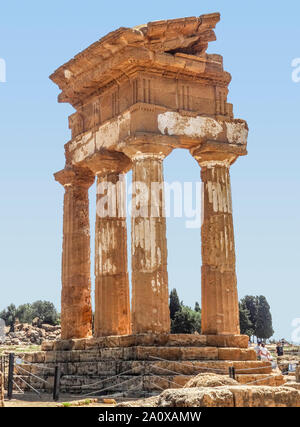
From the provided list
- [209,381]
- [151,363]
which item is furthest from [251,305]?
[209,381]

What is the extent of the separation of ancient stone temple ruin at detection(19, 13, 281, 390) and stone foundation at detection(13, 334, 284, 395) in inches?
1.5

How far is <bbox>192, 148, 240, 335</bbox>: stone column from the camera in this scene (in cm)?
1962

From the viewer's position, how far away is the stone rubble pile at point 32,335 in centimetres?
4553

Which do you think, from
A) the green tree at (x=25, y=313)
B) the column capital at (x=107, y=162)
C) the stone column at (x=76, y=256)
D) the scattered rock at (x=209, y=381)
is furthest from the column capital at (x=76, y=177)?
the green tree at (x=25, y=313)

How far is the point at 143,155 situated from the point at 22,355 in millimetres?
8735

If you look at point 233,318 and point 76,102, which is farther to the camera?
point 76,102

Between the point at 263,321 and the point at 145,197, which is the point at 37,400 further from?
the point at 263,321

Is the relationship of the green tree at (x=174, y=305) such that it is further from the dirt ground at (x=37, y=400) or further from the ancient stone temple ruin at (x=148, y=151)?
the dirt ground at (x=37, y=400)

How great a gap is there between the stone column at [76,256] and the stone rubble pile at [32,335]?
75.9 ft

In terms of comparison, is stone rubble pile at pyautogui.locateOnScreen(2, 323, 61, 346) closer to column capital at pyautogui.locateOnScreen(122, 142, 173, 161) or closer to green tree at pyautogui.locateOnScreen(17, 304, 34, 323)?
green tree at pyautogui.locateOnScreen(17, 304, 34, 323)

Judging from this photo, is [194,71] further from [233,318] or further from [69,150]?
[233,318]

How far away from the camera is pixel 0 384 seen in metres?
9.27
